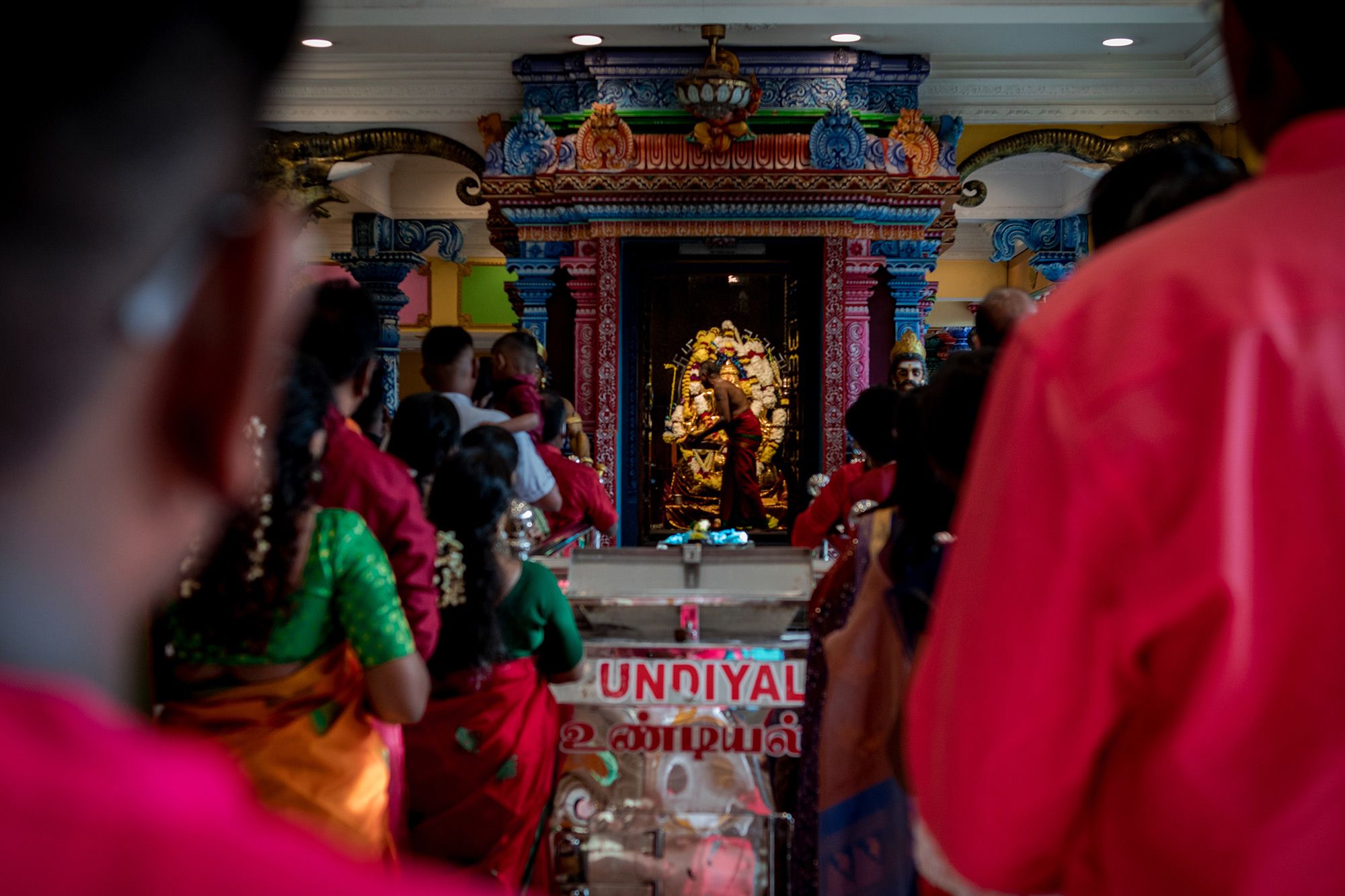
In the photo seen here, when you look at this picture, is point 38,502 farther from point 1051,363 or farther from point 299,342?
point 299,342

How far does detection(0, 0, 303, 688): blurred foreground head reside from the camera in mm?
304

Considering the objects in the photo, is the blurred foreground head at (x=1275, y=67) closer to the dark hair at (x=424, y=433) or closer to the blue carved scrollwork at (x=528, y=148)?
the dark hair at (x=424, y=433)

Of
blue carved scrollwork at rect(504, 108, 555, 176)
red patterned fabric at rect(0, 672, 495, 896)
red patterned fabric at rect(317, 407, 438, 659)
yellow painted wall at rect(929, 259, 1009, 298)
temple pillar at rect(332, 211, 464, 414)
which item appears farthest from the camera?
yellow painted wall at rect(929, 259, 1009, 298)

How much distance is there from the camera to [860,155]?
6992 millimetres

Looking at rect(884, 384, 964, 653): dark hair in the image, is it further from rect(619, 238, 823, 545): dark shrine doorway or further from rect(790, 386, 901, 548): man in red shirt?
rect(619, 238, 823, 545): dark shrine doorway

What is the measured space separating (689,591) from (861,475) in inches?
37.8

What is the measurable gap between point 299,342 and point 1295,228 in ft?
5.86

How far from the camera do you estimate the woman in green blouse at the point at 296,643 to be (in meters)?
1.63

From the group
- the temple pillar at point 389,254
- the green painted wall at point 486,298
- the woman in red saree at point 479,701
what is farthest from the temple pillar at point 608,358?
the green painted wall at point 486,298

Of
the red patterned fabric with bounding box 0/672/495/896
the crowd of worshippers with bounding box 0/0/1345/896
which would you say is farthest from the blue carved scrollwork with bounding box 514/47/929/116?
the red patterned fabric with bounding box 0/672/495/896

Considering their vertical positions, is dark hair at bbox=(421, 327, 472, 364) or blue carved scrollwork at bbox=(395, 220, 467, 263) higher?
blue carved scrollwork at bbox=(395, 220, 467, 263)

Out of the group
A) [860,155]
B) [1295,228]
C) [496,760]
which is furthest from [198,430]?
[860,155]

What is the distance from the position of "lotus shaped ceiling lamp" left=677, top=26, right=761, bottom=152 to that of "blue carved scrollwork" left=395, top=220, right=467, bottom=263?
4037mm

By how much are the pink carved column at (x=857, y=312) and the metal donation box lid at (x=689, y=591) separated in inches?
170
